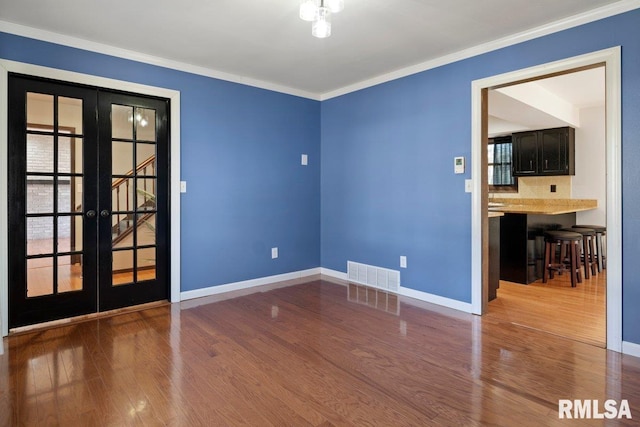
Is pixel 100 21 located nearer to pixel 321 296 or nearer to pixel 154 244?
pixel 154 244

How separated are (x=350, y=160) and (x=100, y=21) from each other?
9.66ft

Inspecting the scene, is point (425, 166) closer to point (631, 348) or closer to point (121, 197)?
point (631, 348)

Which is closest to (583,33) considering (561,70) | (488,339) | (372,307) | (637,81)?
(561,70)

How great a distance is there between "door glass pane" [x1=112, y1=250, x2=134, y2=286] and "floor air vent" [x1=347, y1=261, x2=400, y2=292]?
253 centimetres

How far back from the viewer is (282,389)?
2166mm

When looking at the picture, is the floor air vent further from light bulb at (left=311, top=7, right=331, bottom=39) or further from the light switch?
light bulb at (left=311, top=7, right=331, bottom=39)

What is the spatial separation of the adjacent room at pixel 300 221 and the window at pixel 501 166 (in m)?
2.18

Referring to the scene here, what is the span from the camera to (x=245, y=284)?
14.5ft

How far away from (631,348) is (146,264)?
4129 millimetres

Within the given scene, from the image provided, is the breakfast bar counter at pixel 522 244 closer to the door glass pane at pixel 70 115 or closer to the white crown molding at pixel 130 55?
the white crown molding at pixel 130 55

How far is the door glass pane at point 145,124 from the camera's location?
362 centimetres

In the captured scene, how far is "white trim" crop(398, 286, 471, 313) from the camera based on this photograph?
357 cm

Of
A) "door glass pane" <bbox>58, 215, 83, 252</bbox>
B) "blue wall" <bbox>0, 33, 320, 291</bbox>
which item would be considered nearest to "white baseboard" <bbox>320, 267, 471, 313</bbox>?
"blue wall" <bbox>0, 33, 320, 291</bbox>

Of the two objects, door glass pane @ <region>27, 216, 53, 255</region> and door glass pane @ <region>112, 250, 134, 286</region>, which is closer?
door glass pane @ <region>27, 216, 53, 255</region>
